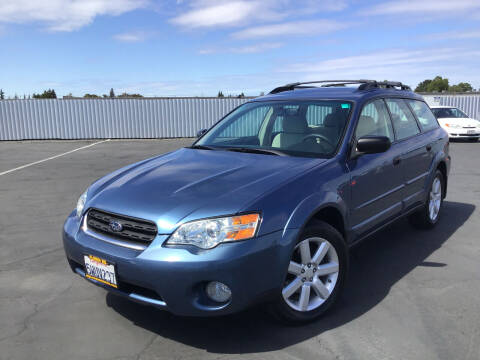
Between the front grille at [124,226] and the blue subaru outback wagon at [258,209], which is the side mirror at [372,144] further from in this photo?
the front grille at [124,226]

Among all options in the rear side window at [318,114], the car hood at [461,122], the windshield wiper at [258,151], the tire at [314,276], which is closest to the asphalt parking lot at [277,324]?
the tire at [314,276]

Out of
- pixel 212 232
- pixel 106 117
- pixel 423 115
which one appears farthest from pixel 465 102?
pixel 212 232

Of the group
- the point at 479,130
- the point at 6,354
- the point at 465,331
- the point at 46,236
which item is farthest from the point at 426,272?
the point at 479,130

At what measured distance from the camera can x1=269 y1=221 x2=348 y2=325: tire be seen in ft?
9.54

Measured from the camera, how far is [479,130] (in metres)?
16.2

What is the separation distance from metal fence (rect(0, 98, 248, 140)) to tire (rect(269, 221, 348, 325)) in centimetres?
2177

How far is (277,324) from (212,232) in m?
0.97

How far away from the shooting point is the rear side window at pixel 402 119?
14.3 feet

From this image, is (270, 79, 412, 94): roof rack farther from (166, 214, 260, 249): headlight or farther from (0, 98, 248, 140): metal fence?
(0, 98, 248, 140): metal fence

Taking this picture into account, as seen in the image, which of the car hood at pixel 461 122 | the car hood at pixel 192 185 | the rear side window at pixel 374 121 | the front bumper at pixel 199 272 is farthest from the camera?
the car hood at pixel 461 122

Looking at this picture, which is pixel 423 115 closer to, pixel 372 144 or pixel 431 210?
pixel 431 210

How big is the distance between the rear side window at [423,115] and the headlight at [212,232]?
10.3 ft

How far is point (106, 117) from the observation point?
2408 centimetres

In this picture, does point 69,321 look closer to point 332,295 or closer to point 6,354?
point 6,354
